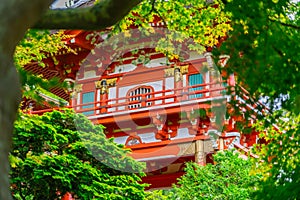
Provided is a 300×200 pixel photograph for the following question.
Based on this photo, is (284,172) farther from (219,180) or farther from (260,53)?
(219,180)

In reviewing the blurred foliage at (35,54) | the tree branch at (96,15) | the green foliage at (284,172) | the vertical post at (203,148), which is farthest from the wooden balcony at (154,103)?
the tree branch at (96,15)

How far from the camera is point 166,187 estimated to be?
24719 millimetres

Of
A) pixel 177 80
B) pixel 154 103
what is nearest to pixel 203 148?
pixel 154 103

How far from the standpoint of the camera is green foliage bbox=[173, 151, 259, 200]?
1691 cm

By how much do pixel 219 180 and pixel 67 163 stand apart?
12.9 feet

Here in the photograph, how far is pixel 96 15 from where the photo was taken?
17.9 ft

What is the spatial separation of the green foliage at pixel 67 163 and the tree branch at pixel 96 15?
8846 millimetres

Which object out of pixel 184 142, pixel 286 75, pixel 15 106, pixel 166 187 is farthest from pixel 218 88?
pixel 15 106

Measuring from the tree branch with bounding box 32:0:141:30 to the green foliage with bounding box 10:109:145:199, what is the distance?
8846 mm

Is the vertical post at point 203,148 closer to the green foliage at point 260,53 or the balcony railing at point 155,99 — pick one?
the balcony railing at point 155,99

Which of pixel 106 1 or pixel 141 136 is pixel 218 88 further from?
pixel 106 1

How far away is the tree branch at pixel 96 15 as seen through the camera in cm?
546

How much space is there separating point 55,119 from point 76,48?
1024 centimetres

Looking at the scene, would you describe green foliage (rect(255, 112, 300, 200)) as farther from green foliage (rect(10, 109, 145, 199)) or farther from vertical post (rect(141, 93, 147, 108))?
vertical post (rect(141, 93, 147, 108))
